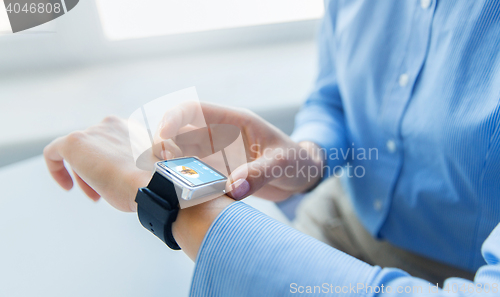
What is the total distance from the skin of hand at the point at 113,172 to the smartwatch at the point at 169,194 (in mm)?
12

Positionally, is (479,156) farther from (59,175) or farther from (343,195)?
(59,175)

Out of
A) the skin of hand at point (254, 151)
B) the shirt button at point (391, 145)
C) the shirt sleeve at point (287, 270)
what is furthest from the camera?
the shirt button at point (391, 145)

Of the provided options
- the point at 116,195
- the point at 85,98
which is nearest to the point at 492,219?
the point at 116,195

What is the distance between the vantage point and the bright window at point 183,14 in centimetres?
63

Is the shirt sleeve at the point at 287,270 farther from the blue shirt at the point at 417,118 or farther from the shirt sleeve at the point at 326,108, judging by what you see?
the shirt sleeve at the point at 326,108

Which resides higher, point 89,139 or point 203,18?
point 203,18

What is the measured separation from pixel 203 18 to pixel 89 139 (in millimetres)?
378

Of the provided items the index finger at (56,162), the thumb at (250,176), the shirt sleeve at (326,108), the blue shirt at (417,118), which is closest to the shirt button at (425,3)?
the blue shirt at (417,118)

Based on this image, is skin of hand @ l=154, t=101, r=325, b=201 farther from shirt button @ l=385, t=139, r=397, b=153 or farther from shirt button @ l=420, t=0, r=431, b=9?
shirt button @ l=420, t=0, r=431, b=9

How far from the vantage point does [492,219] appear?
1.56ft

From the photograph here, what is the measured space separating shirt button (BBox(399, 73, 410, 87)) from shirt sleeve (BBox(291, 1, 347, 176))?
172 millimetres

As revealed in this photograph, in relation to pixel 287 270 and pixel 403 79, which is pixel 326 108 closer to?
pixel 403 79

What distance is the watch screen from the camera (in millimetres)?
369

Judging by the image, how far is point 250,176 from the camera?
418mm
